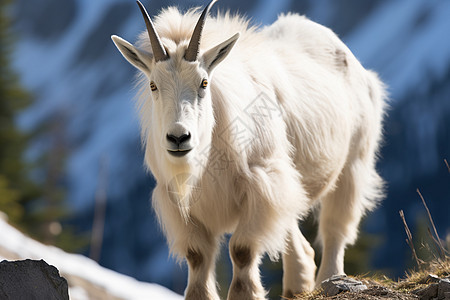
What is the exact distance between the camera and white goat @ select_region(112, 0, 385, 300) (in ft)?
15.0

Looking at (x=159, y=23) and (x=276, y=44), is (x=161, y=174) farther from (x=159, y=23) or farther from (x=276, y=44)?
(x=276, y=44)

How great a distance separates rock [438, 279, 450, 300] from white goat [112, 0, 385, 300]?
1511mm

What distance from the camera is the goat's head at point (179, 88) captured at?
13.9 feet

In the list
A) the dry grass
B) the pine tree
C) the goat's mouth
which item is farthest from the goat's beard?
the pine tree

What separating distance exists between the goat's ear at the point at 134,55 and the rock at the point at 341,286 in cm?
215

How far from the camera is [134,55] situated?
4820 millimetres

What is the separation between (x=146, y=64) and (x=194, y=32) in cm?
45

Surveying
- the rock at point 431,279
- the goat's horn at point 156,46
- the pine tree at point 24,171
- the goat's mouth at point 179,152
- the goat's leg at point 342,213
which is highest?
the goat's horn at point 156,46

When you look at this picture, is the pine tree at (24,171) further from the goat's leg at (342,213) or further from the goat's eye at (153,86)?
the goat's eye at (153,86)

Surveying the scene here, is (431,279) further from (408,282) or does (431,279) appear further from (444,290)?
(444,290)

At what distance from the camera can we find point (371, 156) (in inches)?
287

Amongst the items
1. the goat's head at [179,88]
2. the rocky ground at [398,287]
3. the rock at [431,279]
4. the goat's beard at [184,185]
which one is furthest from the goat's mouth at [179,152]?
the rock at [431,279]

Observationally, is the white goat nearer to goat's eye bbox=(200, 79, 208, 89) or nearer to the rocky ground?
goat's eye bbox=(200, 79, 208, 89)

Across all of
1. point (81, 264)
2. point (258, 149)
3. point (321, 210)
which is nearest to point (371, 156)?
point (321, 210)
